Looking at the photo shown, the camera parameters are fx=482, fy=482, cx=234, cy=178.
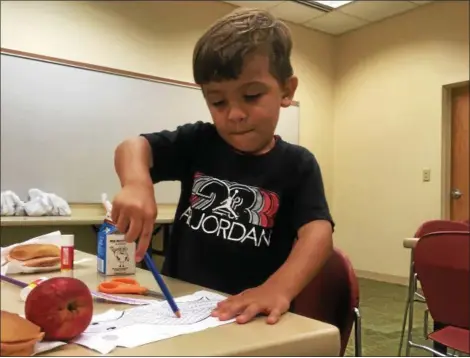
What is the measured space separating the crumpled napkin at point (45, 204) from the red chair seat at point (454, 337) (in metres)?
1.59

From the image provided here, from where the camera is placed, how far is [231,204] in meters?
0.72

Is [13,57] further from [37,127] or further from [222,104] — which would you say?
[222,104]

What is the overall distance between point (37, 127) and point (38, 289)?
2.66 meters

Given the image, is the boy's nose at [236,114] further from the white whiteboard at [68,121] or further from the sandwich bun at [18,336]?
the white whiteboard at [68,121]

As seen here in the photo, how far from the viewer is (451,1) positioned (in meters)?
3.53

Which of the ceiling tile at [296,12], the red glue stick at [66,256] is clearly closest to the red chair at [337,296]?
the red glue stick at [66,256]

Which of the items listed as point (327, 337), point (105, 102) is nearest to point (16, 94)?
point (105, 102)

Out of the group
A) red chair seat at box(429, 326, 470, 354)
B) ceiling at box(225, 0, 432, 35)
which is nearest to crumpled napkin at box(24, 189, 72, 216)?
red chair seat at box(429, 326, 470, 354)

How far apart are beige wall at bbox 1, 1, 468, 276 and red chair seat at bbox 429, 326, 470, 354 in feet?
7.42

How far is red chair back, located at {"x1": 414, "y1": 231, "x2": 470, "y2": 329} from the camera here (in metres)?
1.29

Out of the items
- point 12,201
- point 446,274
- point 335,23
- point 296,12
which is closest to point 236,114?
point 446,274

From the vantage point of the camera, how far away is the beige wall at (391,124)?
359 centimetres

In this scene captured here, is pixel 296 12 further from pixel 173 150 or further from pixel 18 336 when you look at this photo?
pixel 18 336

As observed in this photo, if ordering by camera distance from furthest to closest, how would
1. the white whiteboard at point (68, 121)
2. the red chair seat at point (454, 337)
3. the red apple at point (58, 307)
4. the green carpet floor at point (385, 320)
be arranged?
→ the white whiteboard at point (68, 121) < the green carpet floor at point (385, 320) < the red chair seat at point (454, 337) < the red apple at point (58, 307)
